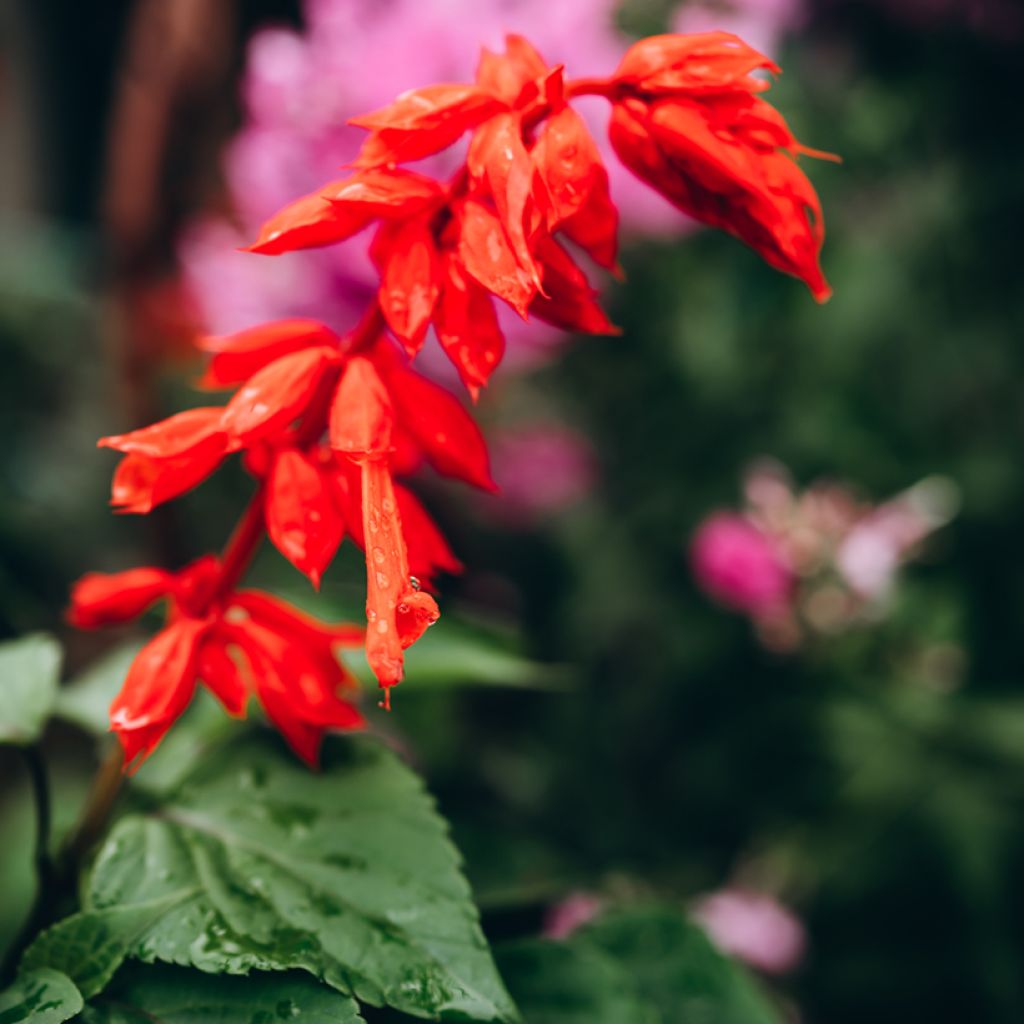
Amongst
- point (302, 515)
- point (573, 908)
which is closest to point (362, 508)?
point (302, 515)

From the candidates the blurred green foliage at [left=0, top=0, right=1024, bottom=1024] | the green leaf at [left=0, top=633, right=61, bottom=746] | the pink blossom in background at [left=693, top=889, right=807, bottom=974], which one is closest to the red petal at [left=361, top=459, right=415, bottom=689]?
the green leaf at [left=0, top=633, right=61, bottom=746]

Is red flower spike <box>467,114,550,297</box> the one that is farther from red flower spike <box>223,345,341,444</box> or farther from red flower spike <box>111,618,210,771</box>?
red flower spike <box>111,618,210,771</box>

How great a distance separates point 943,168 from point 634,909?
1086mm

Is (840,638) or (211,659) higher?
(211,659)

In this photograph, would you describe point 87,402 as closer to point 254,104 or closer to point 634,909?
point 254,104

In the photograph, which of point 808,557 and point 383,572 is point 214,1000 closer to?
point 383,572

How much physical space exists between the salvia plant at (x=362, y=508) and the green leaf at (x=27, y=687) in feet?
0.19

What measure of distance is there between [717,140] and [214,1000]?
0.37 metres

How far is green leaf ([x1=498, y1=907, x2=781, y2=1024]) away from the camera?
460 millimetres

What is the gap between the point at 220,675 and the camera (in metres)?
0.39

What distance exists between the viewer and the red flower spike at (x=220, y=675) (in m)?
0.39

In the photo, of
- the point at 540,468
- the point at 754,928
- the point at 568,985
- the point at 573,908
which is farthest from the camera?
the point at 540,468

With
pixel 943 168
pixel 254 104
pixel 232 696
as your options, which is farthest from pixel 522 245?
pixel 943 168

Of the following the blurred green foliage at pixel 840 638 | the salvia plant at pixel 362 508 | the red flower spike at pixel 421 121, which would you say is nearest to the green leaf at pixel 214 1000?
the salvia plant at pixel 362 508
